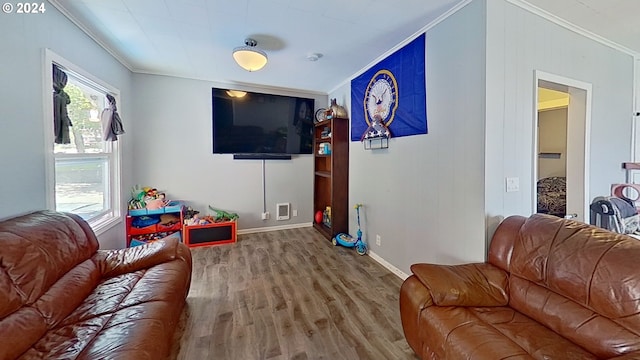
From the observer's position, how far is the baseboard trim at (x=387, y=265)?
291 cm

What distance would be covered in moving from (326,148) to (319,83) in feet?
3.50

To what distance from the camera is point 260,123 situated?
4.37m

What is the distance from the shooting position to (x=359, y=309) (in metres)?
2.29

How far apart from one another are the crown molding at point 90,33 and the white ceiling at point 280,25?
1cm

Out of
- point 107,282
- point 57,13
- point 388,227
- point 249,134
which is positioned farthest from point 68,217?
point 388,227

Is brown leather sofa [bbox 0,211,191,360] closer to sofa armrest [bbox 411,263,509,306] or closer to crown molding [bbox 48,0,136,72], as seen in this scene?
sofa armrest [bbox 411,263,509,306]

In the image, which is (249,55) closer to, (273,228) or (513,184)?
(513,184)

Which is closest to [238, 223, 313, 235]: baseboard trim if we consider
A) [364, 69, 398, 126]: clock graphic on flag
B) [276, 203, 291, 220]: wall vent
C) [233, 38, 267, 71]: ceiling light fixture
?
[276, 203, 291, 220]: wall vent


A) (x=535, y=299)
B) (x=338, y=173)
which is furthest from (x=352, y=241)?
(x=535, y=299)

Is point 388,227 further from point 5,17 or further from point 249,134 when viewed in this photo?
point 5,17

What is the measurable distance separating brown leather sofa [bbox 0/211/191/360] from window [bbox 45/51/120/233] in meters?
0.58

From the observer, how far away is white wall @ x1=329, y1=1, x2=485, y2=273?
6.64 ft

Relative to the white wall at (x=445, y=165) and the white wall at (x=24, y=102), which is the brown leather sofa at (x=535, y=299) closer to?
the white wall at (x=445, y=165)

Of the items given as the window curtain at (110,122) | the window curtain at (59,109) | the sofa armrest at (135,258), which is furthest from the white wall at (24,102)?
the window curtain at (110,122)
